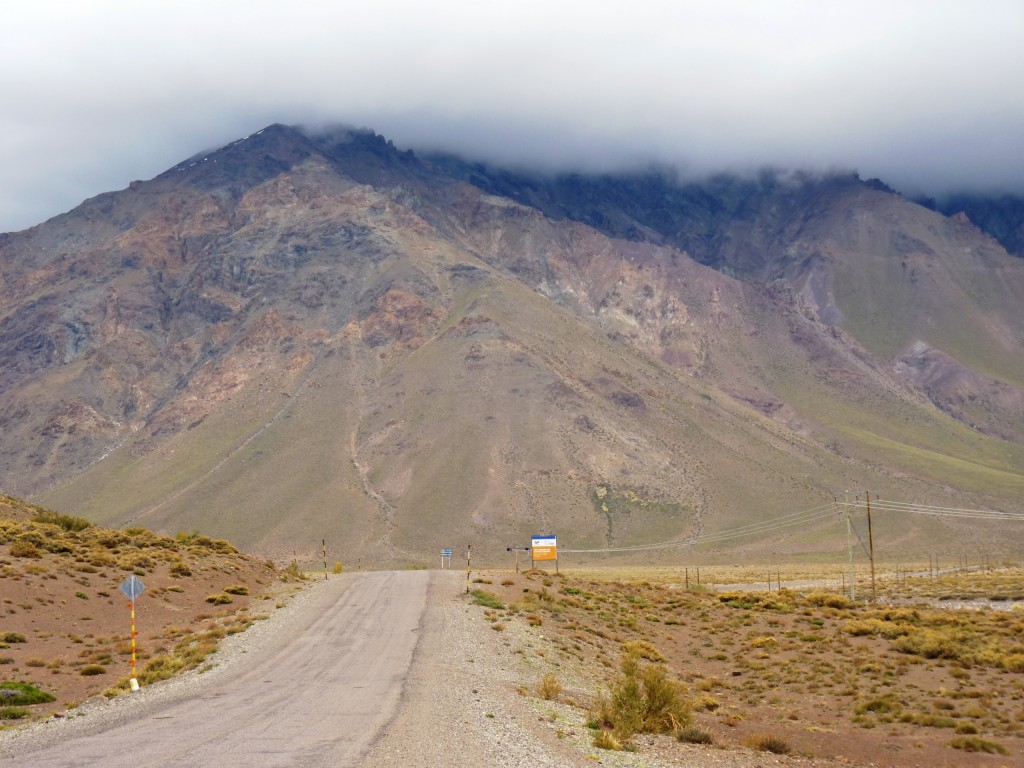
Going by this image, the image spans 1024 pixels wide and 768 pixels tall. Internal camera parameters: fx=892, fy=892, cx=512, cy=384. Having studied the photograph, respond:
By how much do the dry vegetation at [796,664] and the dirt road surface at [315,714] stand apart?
9.08ft

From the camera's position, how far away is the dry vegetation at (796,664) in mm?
22156

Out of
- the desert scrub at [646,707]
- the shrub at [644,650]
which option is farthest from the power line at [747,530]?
the desert scrub at [646,707]

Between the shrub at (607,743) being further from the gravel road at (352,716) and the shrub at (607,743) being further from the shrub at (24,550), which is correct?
the shrub at (24,550)

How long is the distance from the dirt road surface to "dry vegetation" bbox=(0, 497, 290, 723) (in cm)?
202

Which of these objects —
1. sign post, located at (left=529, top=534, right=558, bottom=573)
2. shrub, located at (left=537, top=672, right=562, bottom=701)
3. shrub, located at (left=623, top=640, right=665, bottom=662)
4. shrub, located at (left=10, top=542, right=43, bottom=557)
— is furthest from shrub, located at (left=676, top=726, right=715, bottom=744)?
sign post, located at (left=529, top=534, right=558, bottom=573)

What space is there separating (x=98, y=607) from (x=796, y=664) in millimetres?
27323

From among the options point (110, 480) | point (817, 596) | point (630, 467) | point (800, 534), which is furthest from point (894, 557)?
point (110, 480)

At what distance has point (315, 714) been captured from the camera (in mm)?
19594

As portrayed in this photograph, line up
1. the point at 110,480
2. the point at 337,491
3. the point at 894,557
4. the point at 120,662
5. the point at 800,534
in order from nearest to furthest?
the point at 120,662 < the point at 894,557 < the point at 800,534 < the point at 337,491 < the point at 110,480

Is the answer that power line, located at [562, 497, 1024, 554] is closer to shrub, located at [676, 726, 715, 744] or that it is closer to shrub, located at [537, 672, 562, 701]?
shrub, located at [537, 672, 562, 701]

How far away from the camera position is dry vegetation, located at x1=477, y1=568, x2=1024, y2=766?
22.2 meters

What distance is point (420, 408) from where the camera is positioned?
586 feet

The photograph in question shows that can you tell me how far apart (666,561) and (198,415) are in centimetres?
11298

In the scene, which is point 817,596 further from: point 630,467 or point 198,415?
point 198,415
